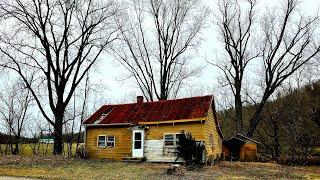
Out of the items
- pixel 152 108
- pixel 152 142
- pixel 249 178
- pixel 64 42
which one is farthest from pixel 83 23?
pixel 249 178

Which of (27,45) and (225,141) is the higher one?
(27,45)

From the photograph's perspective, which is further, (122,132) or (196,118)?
(122,132)

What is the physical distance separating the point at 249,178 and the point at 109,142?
14.6m

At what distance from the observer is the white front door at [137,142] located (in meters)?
29.2

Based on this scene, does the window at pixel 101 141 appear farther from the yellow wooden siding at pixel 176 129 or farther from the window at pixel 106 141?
the yellow wooden siding at pixel 176 129

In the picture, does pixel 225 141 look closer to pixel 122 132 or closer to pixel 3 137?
pixel 122 132

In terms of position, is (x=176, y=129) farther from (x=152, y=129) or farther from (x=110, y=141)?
(x=110, y=141)

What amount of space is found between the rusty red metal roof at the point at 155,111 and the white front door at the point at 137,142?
3.08ft

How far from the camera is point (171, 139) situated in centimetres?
2808

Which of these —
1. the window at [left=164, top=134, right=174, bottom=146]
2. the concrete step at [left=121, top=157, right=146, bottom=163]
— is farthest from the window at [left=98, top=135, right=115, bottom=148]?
the window at [left=164, top=134, right=174, bottom=146]

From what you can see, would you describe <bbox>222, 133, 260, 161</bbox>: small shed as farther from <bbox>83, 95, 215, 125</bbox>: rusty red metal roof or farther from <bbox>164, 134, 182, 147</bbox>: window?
<bbox>164, 134, 182, 147</bbox>: window

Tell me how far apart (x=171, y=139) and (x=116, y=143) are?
5049mm

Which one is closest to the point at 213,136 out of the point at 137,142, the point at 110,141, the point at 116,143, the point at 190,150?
the point at 190,150

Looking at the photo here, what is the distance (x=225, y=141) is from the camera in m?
36.1
